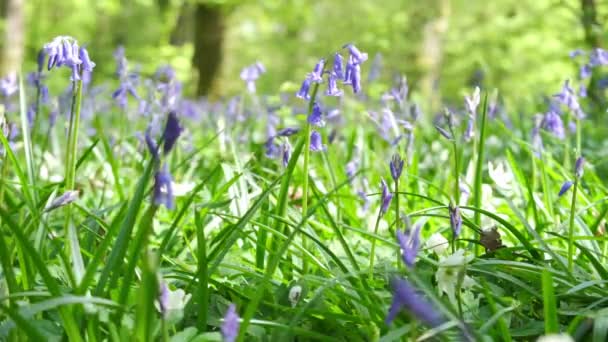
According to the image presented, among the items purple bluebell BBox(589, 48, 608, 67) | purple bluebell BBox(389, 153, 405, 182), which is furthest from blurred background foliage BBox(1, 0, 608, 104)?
purple bluebell BBox(389, 153, 405, 182)

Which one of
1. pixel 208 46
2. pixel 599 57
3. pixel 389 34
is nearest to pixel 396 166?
pixel 599 57

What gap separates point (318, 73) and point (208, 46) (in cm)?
1196

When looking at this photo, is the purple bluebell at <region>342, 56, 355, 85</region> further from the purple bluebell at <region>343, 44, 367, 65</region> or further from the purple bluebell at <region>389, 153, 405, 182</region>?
the purple bluebell at <region>389, 153, 405, 182</region>

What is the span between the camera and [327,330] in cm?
147

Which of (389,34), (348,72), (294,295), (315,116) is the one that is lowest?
(294,295)

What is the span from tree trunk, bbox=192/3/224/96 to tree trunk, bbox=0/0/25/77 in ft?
12.7

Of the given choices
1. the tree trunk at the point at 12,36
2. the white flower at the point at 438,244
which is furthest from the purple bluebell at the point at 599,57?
the tree trunk at the point at 12,36

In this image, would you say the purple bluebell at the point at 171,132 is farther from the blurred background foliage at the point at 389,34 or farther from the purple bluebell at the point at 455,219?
the blurred background foliage at the point at 389,34

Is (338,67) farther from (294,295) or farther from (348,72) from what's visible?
(294,295)

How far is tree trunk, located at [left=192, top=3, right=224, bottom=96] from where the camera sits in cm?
1323

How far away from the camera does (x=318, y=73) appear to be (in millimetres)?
1609

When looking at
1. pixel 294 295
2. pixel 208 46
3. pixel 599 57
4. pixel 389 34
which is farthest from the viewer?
pixel 208 46

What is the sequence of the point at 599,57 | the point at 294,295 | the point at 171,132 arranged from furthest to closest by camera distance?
the point at 599,57, the point at 294,295, the point at 171,132

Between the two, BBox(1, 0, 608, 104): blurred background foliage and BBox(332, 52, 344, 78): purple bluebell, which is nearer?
BBox(332, 52, 344, 78): purple bluebell
